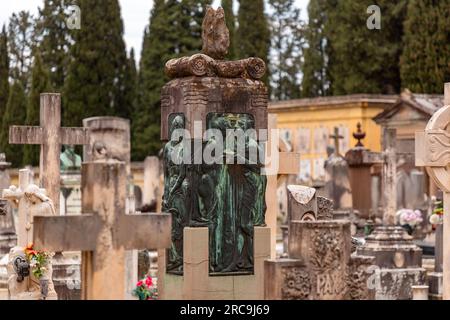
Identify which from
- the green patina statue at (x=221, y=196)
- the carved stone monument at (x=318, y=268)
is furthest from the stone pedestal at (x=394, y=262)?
the carved stone monument at (x=318, y=268)

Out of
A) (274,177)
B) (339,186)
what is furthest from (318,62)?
(274,177)

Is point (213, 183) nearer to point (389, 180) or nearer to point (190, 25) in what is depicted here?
point (389, 180)

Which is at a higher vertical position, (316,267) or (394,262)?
(316,267)

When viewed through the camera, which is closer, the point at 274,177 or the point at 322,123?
the point at 274,177

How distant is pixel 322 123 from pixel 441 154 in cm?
3074

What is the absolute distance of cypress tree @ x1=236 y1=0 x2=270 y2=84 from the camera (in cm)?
4781

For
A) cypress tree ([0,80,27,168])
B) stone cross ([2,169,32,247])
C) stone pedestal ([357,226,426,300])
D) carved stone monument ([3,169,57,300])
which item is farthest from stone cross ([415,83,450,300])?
cypress tree ([0,80,27,168])

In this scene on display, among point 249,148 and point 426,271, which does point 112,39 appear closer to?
point 426,271

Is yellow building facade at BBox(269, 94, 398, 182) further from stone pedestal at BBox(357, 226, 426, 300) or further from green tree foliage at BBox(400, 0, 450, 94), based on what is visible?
stone pedestal at BBox(357, 226, 426, 300)

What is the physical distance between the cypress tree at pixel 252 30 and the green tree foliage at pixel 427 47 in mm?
6532

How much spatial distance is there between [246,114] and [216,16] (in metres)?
1.26

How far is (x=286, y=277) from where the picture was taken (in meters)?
8.08

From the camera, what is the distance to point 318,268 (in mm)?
8195
